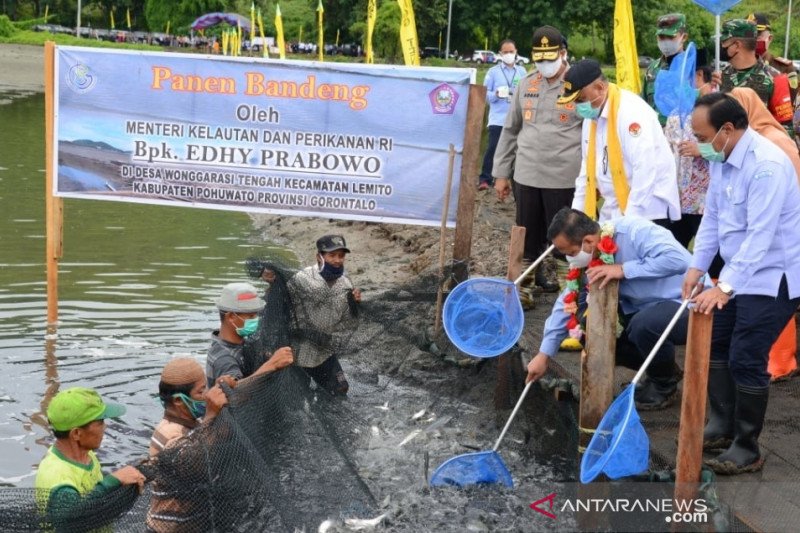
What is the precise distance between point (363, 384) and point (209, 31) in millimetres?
74043

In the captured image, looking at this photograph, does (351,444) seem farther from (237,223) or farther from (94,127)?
(237,223)

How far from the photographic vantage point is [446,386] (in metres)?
8.97

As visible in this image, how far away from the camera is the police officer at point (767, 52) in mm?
8552

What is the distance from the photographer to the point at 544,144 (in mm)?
9055

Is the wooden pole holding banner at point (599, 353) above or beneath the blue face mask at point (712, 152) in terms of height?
beneath

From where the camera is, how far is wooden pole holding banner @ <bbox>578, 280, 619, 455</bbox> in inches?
252

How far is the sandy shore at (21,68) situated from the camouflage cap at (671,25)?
37467 mm

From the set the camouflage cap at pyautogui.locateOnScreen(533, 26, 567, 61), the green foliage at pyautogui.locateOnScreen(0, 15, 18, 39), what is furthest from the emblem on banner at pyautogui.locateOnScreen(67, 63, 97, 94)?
the green foliage at pyautogui.locateOnScreen(0, 15, 18, 39)

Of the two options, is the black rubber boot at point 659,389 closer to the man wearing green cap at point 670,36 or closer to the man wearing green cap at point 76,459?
the man wearing green cap at point 670,36

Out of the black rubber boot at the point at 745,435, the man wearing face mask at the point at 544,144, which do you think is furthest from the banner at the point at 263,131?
the black rubber boot at the point at 745,435

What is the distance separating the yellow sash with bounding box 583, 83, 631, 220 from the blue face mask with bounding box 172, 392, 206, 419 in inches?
127


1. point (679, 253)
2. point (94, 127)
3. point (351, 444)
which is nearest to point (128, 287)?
point (94, 127)

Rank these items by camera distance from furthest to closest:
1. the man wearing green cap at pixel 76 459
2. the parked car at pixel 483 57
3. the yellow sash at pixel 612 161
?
the parked car at pixel 483 57 < the yellow sash at pixel 612 161 < the man wearing green cap at pixel 76 459

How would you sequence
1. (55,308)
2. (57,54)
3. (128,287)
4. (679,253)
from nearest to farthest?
(679,253) → (57,54) → (55,308) → (128,287)
